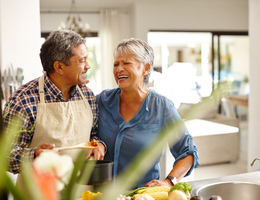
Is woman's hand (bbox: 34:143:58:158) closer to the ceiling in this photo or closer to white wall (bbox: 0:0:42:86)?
white wall (bbox: 0:0:42:86)

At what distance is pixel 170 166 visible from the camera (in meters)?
2.77

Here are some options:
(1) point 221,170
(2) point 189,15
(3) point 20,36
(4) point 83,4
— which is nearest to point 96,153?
(3) point 20,36

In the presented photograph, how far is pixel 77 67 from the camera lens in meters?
1.54

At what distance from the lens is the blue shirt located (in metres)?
1.62

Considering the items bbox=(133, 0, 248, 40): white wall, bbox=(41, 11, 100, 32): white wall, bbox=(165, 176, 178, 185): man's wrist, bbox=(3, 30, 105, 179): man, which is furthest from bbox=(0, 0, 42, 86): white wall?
bbox=(41, 11, 100, 32): white wall

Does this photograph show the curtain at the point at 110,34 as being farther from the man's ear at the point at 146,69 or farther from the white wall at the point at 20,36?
the man's ear at the point at 146,69

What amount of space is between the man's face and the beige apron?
0.13 m

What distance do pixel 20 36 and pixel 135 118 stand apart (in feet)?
5.32

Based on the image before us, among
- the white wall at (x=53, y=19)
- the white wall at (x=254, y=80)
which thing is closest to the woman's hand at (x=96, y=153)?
the white wall at (x=254, y=80)

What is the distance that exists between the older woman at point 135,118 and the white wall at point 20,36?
1345mm

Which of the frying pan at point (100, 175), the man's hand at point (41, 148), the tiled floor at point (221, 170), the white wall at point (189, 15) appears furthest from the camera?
the white wall at point (189, 15)

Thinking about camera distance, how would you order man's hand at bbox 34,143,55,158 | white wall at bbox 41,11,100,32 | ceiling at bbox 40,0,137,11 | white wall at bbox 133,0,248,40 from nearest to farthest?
1. man's hand at bbox 34,143,55,158
2. ceiling at bbox 40,0,137,11
3. white wall at bbox 133,0,248,40
4. white wall at bbox 41,11,100,32

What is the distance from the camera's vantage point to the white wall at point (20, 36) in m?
2.77

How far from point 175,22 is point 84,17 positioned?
2.27 m
